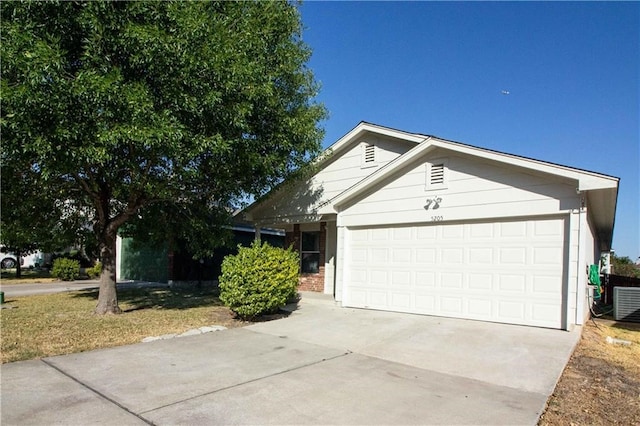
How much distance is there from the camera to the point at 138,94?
24.7 ft

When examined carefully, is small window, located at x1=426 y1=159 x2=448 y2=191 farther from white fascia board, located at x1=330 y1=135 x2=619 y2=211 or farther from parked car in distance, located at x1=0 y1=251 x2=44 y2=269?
parked car in distance, located at x1=0 y1=251 x2=44 y2=269

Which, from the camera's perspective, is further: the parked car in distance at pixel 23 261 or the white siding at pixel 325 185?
the parked car in distance at pixel 23 261

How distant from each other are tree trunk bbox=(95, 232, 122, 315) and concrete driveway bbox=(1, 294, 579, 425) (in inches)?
140

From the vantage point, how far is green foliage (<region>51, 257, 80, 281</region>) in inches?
838

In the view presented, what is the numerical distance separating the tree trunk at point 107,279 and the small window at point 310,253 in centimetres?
615

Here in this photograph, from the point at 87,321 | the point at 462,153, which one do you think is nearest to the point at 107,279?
the point at 87,321

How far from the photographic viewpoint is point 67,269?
2125 centimetres

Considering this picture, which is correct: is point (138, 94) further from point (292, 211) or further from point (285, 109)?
point (292, 211)

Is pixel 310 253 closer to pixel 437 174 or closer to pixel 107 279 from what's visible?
pixel 437 174

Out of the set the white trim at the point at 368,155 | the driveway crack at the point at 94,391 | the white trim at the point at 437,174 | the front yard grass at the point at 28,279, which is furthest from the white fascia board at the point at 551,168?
the front yard grass at the point at 28,279

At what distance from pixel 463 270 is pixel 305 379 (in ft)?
17.3

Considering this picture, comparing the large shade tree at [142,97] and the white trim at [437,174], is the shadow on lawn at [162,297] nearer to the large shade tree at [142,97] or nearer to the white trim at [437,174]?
the large shade tree at [142,97]

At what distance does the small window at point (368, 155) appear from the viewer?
43.3ft

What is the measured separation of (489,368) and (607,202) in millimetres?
5725
